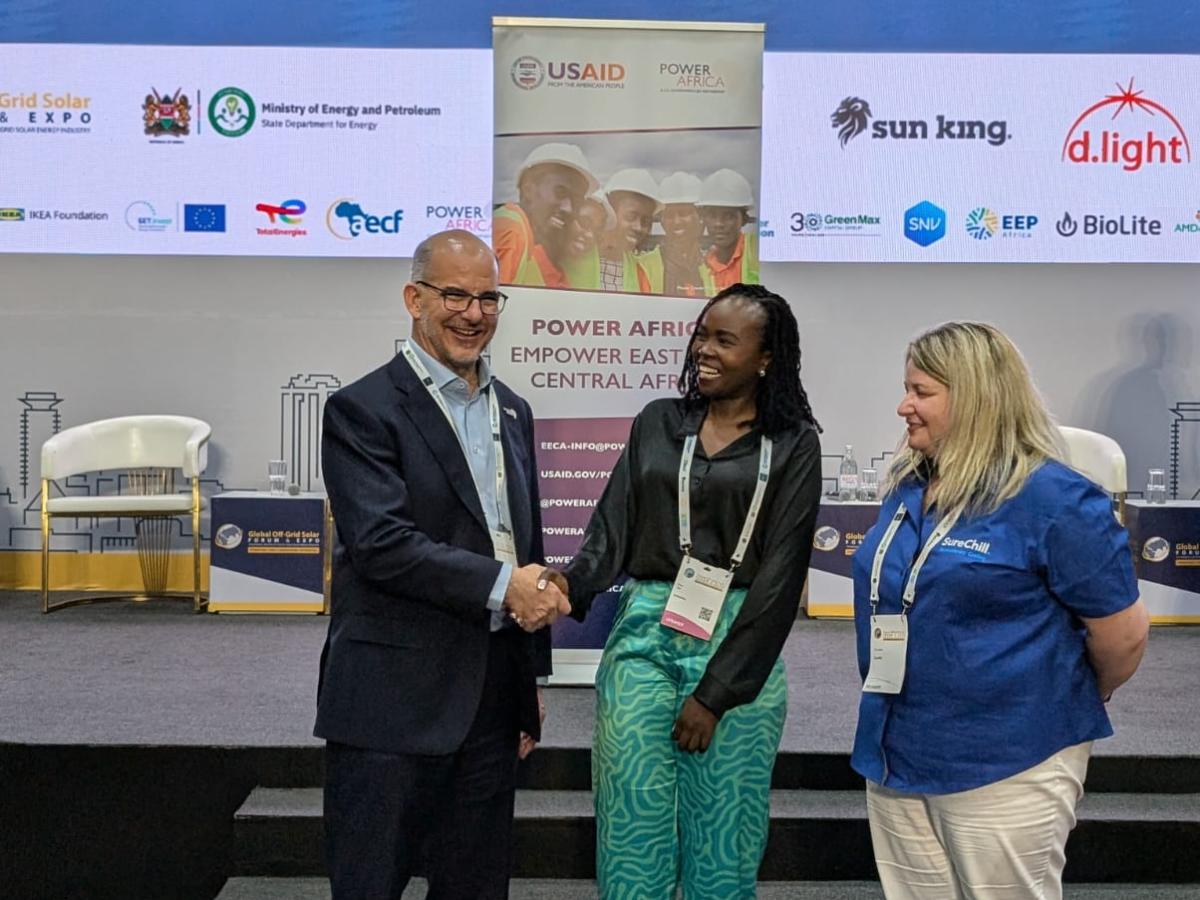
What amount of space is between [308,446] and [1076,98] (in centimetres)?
436

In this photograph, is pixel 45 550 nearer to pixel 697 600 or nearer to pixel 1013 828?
pixel 697 600

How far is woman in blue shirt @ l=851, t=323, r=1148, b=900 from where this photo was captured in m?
2.03

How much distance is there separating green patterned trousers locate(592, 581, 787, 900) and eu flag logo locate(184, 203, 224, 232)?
4.97 m

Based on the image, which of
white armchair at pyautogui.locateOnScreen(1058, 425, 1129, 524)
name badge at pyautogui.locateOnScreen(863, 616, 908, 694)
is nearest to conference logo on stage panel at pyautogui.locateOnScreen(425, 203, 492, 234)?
white armchair at pyautogui.locateOnScreen(1058, 425, 1129, 524)

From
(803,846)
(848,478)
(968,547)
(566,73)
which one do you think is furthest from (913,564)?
(848,478)

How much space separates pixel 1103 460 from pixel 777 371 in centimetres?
466

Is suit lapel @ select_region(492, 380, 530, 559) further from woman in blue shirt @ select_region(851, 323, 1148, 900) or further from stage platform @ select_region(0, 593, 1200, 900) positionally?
stage platform @ select_region(0, 593, 1200, 900)

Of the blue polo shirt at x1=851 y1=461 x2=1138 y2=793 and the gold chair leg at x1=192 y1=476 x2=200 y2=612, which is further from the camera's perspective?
the gold chair leg at x1=192 y1=476 x2=200 y2=612

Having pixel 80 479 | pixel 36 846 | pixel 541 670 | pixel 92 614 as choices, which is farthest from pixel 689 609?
pixel 80 479

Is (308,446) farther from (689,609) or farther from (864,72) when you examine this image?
(689,609)

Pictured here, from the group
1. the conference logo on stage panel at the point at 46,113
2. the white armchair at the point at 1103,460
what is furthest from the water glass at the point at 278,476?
the white armchair at the point at 1103,460

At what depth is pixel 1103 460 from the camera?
6562 millimetres

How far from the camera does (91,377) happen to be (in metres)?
6.96

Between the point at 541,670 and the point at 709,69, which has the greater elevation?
the point at 709,69
